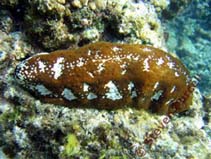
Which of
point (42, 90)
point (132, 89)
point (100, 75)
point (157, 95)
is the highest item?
point (100, 75)

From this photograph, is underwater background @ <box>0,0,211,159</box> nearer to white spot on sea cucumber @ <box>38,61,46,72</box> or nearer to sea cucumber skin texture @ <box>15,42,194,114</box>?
sea cucumber skin texture @ <box>15,42,194,114</box>

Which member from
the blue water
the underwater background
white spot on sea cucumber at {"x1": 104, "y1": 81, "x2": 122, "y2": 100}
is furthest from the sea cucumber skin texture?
the blue water

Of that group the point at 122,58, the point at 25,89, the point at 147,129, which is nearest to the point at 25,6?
the point at 25,89

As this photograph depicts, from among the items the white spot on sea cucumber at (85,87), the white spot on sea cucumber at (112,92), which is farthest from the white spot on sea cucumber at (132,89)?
the white spot on sea cucumber at (85,87)

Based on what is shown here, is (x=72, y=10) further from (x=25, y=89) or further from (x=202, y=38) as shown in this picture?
(x=202, y=38)

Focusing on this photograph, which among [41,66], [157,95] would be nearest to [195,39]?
[157,95]

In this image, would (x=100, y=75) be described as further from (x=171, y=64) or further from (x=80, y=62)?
(x=171, y=64)
